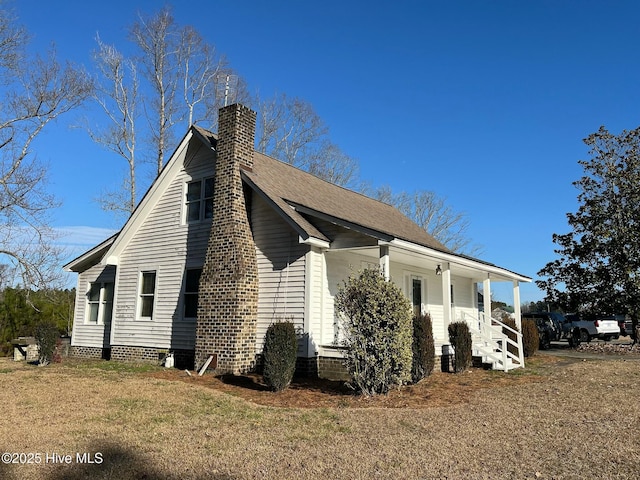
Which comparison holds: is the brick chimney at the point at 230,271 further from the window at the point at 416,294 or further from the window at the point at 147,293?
the window at the point at 416,294

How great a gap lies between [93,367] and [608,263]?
20.1m

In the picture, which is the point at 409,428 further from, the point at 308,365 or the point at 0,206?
the point at 0,206

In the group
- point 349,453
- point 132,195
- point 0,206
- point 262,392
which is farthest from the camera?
point 132,195

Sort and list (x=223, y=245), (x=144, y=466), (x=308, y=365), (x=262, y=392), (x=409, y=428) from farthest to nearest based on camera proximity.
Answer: (x=223, y=245), (x=308, y=365), (x=262, y=392), (x=409, y=428), (x=144, y=466)

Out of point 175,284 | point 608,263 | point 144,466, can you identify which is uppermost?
point 608,263

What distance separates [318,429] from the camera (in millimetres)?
6383

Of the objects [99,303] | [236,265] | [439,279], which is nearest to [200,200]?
[236,265]

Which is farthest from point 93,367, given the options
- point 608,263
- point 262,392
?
point 608,263

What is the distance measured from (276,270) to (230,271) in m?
1.09

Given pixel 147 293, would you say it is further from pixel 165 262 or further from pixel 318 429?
pixel 318 429

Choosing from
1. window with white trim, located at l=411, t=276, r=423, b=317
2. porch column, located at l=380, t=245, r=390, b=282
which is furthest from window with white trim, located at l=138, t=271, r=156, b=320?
window with white trim, located at l=411, t=276, r=423, b=317

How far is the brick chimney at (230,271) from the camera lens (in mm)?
11352

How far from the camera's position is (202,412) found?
734 centimetres

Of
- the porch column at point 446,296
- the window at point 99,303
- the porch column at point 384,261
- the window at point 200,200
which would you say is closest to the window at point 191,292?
the window at point 200,200
